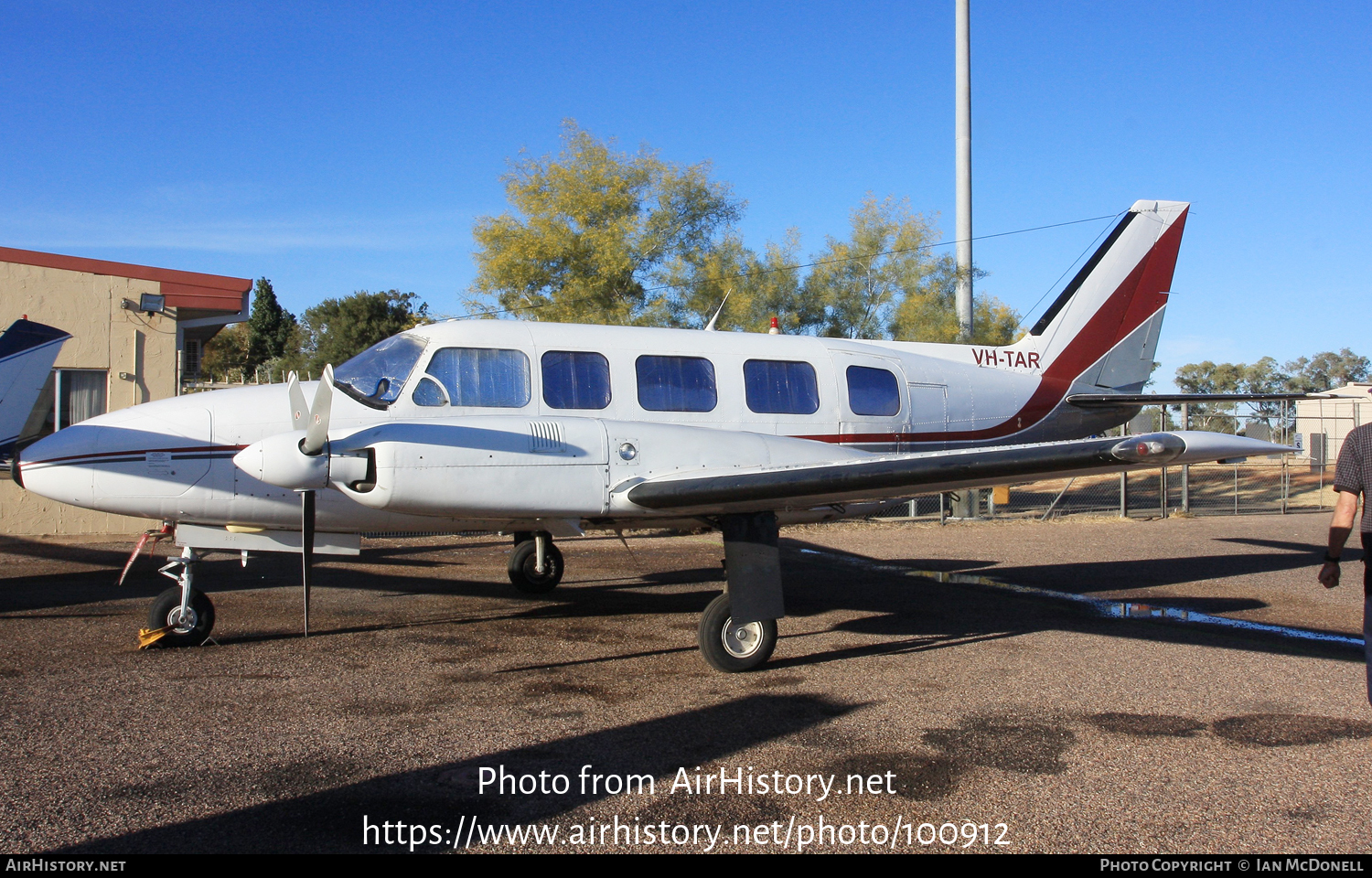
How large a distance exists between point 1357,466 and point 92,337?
1855 centimetres

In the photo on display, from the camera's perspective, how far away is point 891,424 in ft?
32.0

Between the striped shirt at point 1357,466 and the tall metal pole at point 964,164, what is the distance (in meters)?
22.6

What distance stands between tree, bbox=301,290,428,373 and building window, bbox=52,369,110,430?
38180 millimetres

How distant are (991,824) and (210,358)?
67723 millimetres

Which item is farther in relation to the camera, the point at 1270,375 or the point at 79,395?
the point at 1270,375

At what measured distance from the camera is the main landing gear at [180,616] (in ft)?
24.7

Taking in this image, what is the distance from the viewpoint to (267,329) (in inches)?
2837

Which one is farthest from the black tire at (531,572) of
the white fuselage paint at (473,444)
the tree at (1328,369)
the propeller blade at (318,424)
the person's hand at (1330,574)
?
the tree at (1328,369)

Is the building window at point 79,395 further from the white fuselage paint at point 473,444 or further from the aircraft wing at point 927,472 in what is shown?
the aircraft wing at point 927,472

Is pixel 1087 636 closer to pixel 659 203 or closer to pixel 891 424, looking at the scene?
pixel 891 424

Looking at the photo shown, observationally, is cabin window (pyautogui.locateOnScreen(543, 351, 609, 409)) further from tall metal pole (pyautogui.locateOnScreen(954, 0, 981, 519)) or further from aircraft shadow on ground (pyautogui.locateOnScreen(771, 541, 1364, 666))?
tall metal pole (pyautogui.locateOnScreen(954, 0, 981, 519))

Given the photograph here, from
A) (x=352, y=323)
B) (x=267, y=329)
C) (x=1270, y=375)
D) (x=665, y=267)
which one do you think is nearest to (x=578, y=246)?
(x=665, y=267)

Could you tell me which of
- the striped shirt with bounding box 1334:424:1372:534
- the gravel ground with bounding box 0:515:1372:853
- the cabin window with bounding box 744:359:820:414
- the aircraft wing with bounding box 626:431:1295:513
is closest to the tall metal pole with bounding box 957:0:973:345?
the gravel ground with bounding box 0:515:1372:853

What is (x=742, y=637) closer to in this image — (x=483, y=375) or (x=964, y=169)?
(x=483, y=375)
